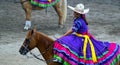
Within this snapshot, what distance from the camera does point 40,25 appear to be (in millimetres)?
10312

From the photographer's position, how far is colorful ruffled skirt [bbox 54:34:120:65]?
16.6 feet

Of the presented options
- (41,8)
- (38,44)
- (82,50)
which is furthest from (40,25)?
(82,50)

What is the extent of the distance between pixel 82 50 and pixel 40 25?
5.33 meters

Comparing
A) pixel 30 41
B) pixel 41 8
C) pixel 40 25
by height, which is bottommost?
pixel 40 25

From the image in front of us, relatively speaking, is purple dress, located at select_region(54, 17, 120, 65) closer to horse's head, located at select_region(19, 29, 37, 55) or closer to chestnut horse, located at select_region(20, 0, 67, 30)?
horse's head, located at select_region(19, 29, 37, 55)

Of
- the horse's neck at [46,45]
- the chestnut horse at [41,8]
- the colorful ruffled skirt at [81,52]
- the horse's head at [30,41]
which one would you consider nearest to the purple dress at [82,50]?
the colorful ruffled skirt at [81,52]

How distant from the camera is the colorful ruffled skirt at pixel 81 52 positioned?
506 cm

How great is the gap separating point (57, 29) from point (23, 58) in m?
2.72

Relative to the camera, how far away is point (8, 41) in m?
8.66

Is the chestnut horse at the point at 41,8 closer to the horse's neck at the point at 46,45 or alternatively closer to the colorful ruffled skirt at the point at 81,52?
the horse's neck at the point at 46,45

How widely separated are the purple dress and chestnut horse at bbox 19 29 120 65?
0.15m

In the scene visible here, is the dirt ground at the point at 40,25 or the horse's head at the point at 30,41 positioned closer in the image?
the horse's head at the point at 30,41

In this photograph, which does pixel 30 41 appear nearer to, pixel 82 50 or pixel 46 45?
pixel 46 45

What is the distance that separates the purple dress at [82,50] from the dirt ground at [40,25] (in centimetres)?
208
